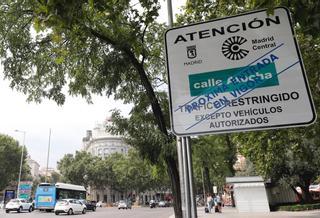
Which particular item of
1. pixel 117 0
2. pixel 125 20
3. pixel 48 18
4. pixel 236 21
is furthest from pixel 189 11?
pixel 236 21

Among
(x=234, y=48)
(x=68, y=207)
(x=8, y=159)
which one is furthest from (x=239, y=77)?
(x=8, y=159)

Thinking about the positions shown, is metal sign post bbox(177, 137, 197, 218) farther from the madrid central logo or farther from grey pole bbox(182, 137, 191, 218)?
the madrid central logo

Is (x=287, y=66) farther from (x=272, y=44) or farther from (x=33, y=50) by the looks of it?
(x=33, y=50)

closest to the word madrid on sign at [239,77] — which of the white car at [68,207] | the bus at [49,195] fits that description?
the white car at [68,207]

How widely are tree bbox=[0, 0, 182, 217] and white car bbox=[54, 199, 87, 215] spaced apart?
23269mm

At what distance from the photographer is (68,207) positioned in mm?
29609

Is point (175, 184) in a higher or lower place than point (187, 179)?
higher

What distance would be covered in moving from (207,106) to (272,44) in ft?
1.72

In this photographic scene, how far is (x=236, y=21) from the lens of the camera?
195 centimetres

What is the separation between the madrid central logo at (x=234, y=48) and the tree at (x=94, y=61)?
430cm

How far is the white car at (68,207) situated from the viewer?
95.2ft

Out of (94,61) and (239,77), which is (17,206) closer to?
(94,61)

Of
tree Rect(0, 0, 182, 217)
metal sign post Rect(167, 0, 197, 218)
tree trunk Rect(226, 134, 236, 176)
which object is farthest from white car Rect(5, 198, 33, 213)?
metal sign post Rect(167, 0, 197, 218)

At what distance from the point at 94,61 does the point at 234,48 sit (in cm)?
611
